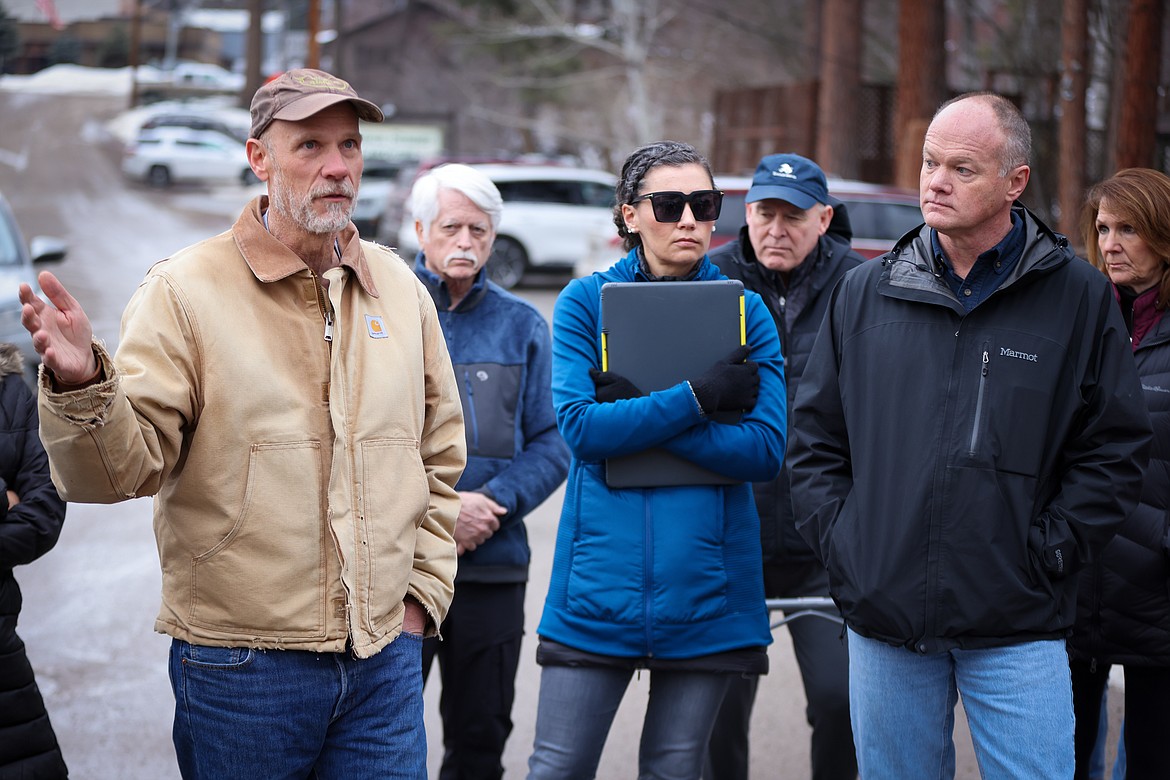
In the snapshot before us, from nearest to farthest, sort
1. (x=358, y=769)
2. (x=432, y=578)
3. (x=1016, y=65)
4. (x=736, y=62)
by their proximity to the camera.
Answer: (x=358, y=769)
(x=432, y=578)
(x=1016, y=65)
(x=736, y=62)

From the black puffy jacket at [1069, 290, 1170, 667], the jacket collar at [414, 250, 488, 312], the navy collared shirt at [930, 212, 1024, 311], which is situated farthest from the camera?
the jacket collar at [414, 250, 488, 312]

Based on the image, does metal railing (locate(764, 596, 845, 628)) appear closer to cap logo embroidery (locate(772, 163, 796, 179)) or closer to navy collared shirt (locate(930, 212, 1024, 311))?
navy collared shirt (locate(930, 212, 1024, 311))

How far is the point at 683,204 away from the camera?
3582 millimetres

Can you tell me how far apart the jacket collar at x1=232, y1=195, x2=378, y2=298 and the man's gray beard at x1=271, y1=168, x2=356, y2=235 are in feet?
0.20

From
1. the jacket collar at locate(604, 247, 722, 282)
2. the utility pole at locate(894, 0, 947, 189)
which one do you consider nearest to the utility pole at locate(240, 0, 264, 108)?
the utility pole at locate(894, 0, 947, 189)

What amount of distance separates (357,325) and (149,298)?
45cm

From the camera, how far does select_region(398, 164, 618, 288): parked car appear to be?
20.9 metres

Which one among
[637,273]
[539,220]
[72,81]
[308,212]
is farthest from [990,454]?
[72,81]

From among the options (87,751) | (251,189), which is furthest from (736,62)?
(87,751)

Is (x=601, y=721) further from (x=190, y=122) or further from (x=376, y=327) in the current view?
(x=190, y=122)

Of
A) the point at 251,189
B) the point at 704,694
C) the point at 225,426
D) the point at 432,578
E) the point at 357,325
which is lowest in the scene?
the point at 704,694

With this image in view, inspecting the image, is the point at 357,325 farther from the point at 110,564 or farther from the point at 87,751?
the point at 110,564

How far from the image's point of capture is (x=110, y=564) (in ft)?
25.3

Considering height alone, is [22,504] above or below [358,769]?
above
